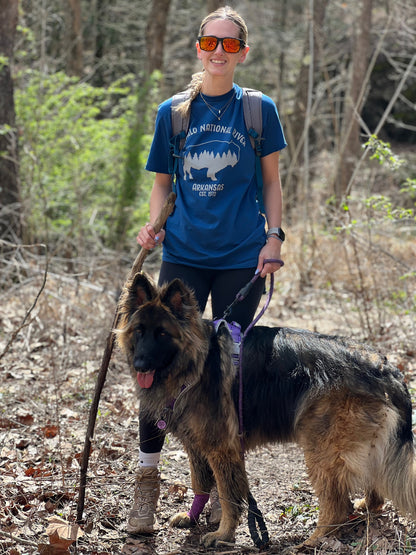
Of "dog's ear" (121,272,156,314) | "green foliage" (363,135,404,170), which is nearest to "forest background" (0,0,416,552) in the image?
"green foliage" (363,135,404,170)

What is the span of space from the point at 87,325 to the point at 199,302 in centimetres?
366

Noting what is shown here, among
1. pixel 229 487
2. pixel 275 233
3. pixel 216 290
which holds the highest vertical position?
pixel 275 233

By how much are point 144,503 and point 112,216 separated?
299 inches

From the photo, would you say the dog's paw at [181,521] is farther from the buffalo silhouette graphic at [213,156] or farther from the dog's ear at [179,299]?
the buffalo silhouette graphic at [213,156]

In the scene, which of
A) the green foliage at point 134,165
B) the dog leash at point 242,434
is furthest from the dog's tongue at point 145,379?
the green foliage at point 134,165

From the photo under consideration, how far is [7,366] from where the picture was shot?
6094mm

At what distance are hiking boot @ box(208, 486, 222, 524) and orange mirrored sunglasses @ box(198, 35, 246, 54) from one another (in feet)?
9.13

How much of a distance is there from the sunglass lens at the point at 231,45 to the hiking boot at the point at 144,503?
8.49ft

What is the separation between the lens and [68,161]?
10.4 metres

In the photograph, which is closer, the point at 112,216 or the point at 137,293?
the point at 137,293

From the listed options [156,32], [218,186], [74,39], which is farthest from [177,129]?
[74,39]

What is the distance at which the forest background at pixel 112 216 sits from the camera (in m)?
6.31

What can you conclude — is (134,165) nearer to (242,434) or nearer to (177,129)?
(177,129)

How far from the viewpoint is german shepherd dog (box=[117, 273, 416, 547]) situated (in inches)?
134
